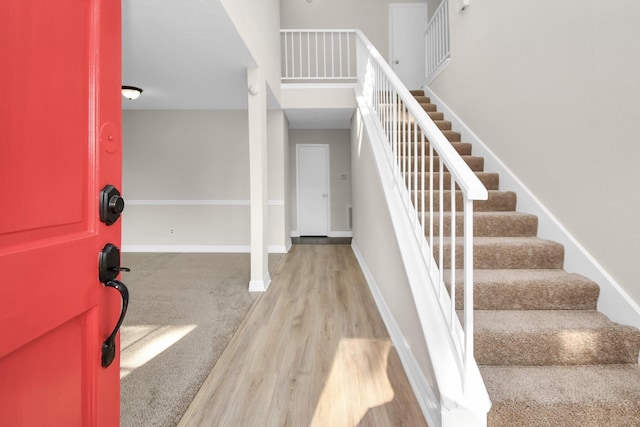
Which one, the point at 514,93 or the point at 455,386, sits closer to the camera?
the point at 455,386

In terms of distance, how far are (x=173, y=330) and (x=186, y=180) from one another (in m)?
3.41

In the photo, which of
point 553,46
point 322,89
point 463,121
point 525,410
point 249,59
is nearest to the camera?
point 525,410

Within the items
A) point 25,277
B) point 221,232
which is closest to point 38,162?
point 25,277

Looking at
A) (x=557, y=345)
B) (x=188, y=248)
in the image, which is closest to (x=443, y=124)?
(x=557, y=345)

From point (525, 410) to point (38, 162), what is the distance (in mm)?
1738

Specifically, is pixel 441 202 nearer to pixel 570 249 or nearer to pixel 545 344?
pixel 545 344

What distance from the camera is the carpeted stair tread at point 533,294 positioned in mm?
1676

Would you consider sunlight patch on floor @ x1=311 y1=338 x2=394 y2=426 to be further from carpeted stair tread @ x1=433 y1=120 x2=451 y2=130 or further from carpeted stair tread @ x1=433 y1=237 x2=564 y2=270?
carpeted stair tread @ x1=433 y1=120 x2=451 y2=130

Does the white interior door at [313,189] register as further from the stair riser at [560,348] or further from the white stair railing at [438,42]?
the stair riser at [560,348]

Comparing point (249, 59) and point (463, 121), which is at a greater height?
point (249, 59)

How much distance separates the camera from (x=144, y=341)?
6.74ft

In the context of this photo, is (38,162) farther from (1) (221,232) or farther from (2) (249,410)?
(1) (221,232)

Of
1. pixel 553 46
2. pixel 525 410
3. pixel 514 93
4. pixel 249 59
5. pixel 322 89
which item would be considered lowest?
pixel 525 410

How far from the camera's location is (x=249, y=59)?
113 inches
